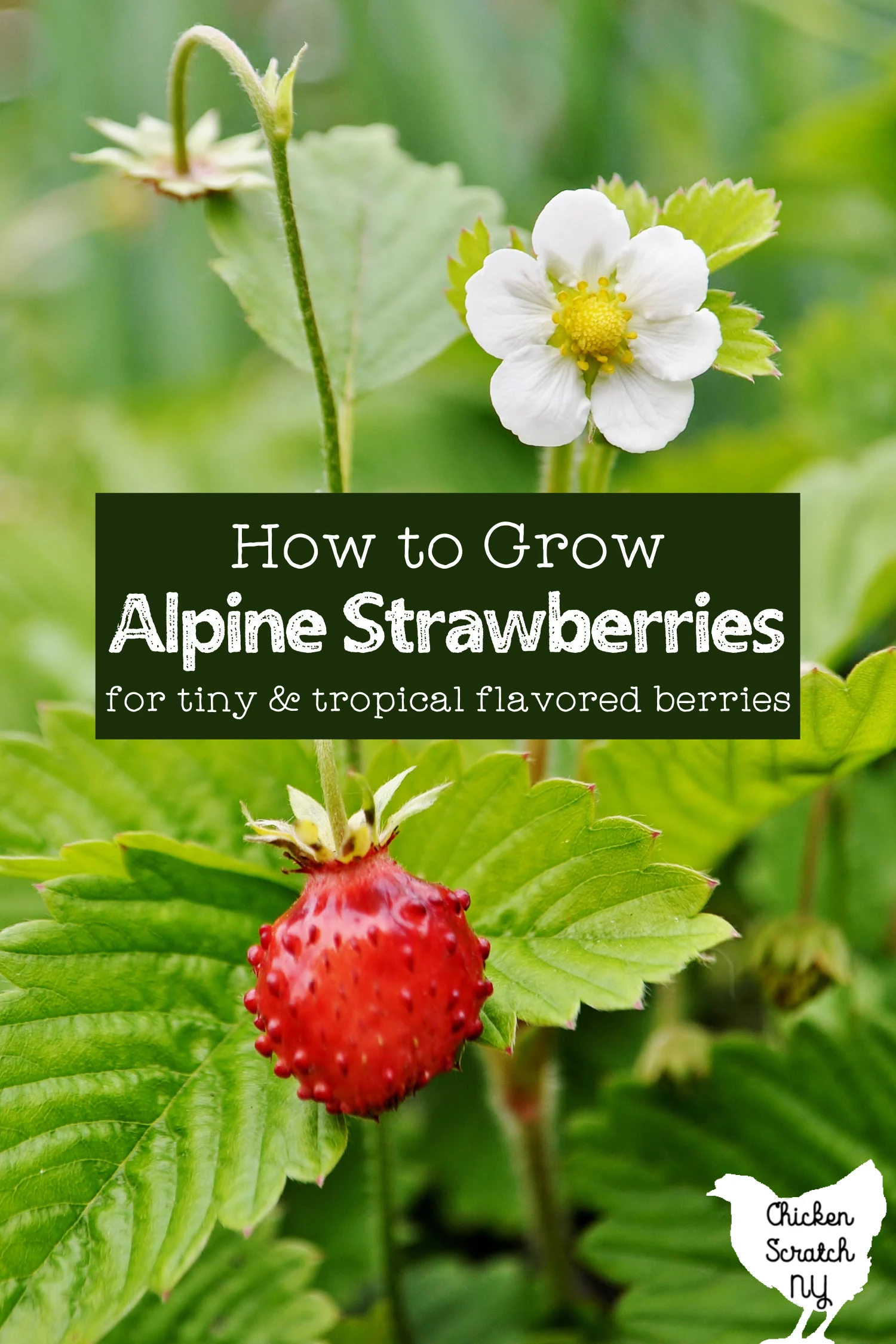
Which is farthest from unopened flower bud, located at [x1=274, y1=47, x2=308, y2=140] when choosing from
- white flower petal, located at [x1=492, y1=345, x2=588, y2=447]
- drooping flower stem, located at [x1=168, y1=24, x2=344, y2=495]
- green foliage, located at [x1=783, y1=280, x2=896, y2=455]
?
green foliage, located at [x1=783, y1=280, x2=896, y2=455]

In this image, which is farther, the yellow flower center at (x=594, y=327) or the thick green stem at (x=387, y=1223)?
the thick green stem at (x=387, y=1223)

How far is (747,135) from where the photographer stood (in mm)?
1522

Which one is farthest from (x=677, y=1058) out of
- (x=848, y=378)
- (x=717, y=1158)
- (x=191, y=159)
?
(x=848, y=378)

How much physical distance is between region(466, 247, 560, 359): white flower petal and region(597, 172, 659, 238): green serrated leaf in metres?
0.06

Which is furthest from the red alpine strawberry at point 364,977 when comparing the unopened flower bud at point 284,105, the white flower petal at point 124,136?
the white flower petal at point 124,136

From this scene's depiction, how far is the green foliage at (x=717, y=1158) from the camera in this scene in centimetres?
62

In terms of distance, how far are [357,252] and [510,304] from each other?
0.81ft

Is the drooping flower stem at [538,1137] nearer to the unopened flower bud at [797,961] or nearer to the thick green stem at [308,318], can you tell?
the unopened flower bud at [797,961]

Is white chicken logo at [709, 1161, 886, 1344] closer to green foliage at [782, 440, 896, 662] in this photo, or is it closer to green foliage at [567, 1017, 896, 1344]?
green foliage at [567, 1017, 896, 1344]

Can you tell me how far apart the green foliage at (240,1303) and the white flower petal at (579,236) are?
20.0 inches

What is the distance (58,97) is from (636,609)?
142cm

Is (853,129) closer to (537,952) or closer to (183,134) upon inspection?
(183,134)

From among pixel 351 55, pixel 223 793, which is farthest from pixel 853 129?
pixel 223 793

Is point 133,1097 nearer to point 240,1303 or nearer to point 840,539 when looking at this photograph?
point 240,1303
